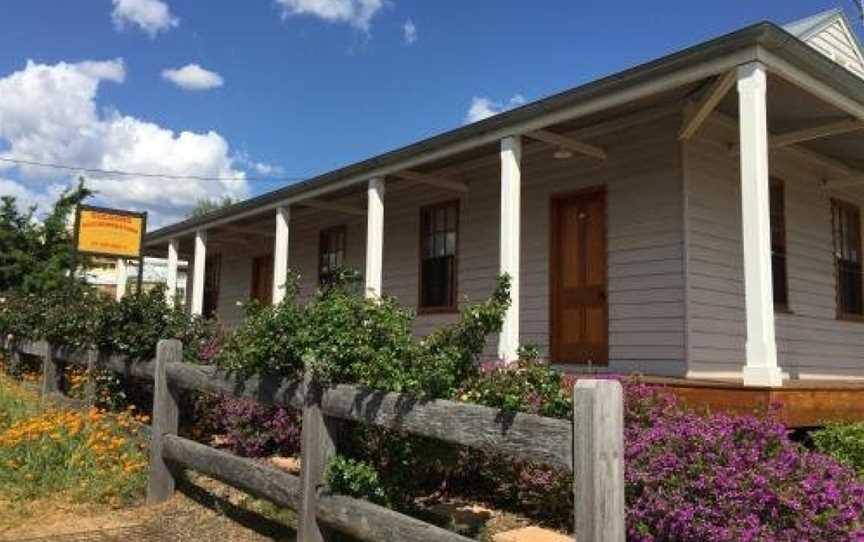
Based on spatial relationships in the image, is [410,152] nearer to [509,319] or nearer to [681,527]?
[509,319]

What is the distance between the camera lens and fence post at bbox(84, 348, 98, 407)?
8.20 m

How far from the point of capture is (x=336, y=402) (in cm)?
462

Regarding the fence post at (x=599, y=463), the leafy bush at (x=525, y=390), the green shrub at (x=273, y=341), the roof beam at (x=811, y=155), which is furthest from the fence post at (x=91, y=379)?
the roof beam at (x=811, y=155)

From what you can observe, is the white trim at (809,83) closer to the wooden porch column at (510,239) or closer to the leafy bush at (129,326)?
the wooden porch column at (510,239)

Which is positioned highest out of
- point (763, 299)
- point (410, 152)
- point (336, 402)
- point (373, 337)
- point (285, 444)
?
point (410, 152)

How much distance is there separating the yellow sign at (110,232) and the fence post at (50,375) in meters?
3.33

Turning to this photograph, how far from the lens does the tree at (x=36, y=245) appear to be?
18922 millimetres

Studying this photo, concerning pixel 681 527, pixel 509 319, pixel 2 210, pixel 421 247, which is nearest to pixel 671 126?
pixel 509 319

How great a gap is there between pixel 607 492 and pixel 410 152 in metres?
7.63

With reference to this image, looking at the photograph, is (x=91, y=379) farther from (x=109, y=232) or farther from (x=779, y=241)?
(x=779, y=241)

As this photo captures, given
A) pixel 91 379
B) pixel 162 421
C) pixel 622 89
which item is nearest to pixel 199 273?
pixel 91 379

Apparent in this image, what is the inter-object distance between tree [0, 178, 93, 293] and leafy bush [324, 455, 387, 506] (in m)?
15.8

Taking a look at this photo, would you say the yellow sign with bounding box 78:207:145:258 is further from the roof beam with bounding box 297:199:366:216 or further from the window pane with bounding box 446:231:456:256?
the window pane with bounding box 446:231:456:256

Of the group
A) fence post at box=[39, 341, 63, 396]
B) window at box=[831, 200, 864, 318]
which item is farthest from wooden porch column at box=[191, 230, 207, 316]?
window at box=[831, 200, 864, 318]
